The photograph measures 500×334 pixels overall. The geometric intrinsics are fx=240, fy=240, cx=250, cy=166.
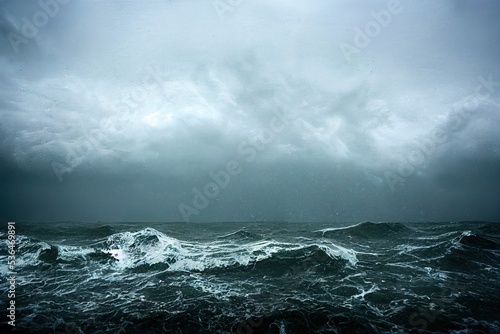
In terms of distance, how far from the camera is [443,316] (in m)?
8.68

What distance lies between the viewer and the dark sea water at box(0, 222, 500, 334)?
830 cm

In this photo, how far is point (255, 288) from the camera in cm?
1153

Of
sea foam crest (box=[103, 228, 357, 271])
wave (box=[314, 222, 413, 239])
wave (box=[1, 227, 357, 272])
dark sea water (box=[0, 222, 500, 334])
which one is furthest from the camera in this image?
wave (box=[314, 222, 413, 239])

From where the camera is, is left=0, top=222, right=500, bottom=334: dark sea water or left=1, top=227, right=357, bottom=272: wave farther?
left=1, top=227, right=357, bottom=272: wave

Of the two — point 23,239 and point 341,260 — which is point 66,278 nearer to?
point 23,239

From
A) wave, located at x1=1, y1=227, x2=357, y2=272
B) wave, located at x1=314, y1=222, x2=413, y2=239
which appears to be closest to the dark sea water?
wave, located at x1=1, y1=227, x2=357, y2=272

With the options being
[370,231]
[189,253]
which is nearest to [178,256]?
[189,253]

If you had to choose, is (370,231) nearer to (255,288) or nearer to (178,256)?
(255,288)

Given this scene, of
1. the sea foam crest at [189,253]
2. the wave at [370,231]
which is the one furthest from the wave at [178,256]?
the wave at [370,231]

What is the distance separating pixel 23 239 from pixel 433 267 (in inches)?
1185

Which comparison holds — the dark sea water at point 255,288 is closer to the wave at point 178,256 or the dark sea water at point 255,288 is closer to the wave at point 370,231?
the wave at point 178,256

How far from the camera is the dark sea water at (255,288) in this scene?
8305 millimetres

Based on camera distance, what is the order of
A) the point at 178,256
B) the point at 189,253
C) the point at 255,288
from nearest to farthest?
the point at 255,288
the point at 178,256
the point at 189,253

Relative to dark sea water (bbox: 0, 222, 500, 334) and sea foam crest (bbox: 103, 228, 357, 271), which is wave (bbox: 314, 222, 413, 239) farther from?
sea foam crest (bbox: 103, 228, 357, 271)
